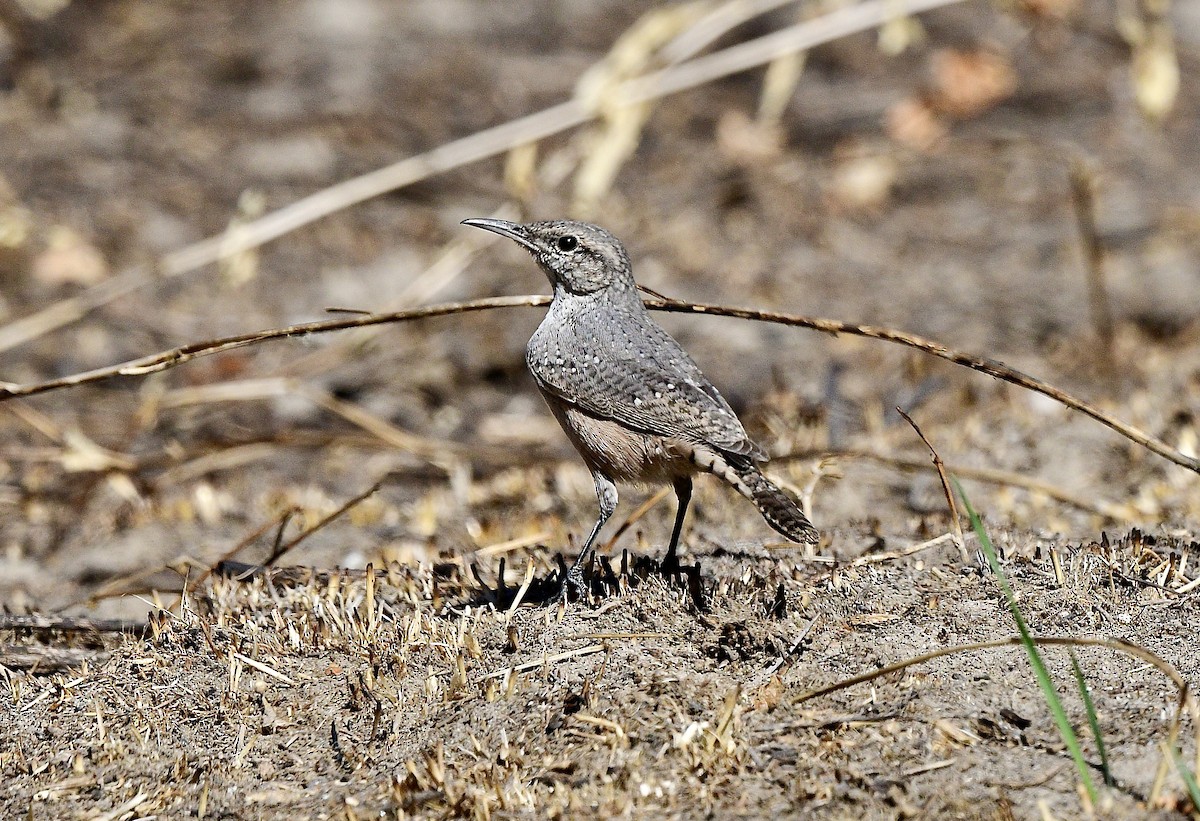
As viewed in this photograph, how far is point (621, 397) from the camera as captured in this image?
180 inches

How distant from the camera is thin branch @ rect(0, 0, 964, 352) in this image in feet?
22.9

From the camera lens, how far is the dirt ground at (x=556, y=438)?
11.6ft

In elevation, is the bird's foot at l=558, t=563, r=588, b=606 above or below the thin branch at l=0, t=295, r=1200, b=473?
below

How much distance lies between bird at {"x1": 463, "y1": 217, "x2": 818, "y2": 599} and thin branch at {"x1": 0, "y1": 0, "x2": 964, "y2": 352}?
206 cm

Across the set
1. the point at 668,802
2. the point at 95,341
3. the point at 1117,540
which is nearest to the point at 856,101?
the point at 95,341

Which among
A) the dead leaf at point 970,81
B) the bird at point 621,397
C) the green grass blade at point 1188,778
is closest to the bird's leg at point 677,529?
the bird at point 621,397

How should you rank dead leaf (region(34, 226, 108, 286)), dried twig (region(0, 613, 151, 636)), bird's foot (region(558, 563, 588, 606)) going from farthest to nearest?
dead leaf (region(34, 226, 108, 286)), dried twig (region(0, 613, 151, 636)), bird's foot (region(558, 563, 588, 606))

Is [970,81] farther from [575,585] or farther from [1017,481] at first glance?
[575,585]

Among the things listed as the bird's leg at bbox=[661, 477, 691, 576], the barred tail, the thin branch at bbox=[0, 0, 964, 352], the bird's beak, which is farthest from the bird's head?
the thin branch at bbox=[0, 0, 964, 352]

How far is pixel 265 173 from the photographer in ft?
34.9

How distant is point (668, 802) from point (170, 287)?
7582mm

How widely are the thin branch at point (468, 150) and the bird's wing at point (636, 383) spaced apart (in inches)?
95.3

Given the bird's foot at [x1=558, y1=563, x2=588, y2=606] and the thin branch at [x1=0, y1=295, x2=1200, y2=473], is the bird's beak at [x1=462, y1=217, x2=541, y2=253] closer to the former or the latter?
the thin branch at [x1=0, y1=295, x2=1200, y2=473]

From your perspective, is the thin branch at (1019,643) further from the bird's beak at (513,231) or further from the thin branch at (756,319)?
the bird's beak at (513,231)
